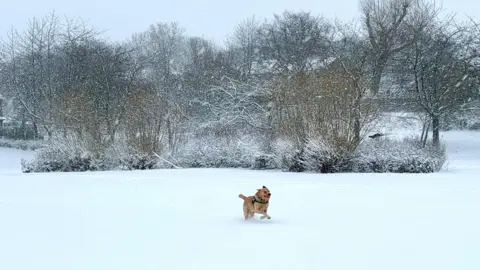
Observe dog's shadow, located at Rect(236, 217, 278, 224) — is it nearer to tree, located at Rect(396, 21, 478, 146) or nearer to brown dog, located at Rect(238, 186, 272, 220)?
brown dog, located at Rect(238, 186, 272, 220)

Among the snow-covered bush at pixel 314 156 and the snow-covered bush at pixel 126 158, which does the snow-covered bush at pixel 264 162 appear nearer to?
the snow-covered bush at pixel 314 156

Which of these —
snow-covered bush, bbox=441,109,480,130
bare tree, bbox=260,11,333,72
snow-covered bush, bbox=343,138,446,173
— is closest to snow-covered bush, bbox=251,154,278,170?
snow-covered bush, bbox=343,138,446,173

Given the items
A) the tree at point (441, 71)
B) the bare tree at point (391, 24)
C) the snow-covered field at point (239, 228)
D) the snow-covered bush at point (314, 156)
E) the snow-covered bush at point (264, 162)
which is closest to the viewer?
the snow-covered field at point (239, 228)

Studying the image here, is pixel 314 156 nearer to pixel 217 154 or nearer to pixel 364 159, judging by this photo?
pixel 364 159

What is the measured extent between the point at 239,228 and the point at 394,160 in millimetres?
7955

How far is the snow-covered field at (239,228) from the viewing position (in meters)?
4.52

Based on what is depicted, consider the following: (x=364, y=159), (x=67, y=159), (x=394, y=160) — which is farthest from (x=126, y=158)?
(x=394, y=160)

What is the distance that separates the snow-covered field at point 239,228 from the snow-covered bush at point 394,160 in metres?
2.62

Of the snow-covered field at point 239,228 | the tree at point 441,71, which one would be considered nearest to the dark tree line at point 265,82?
the tree at point 441,71

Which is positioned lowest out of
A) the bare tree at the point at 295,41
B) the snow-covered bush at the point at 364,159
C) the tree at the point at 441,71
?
the snow-covered bush at the point at 364,159

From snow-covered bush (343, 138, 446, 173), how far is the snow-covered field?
8.58 feet

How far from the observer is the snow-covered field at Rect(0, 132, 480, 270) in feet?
14.8

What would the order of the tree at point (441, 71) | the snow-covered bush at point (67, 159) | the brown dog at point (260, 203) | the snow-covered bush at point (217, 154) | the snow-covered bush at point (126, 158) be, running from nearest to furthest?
1. the brown dog at point (260, 203)
2. the snow-covered bush at point (217, 154)
3. the snow-covered bush at point (126, 158)
4. the snow-covered bush at point (67, 159)
5. the tree at point (441, 71)

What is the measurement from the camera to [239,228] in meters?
5.83
